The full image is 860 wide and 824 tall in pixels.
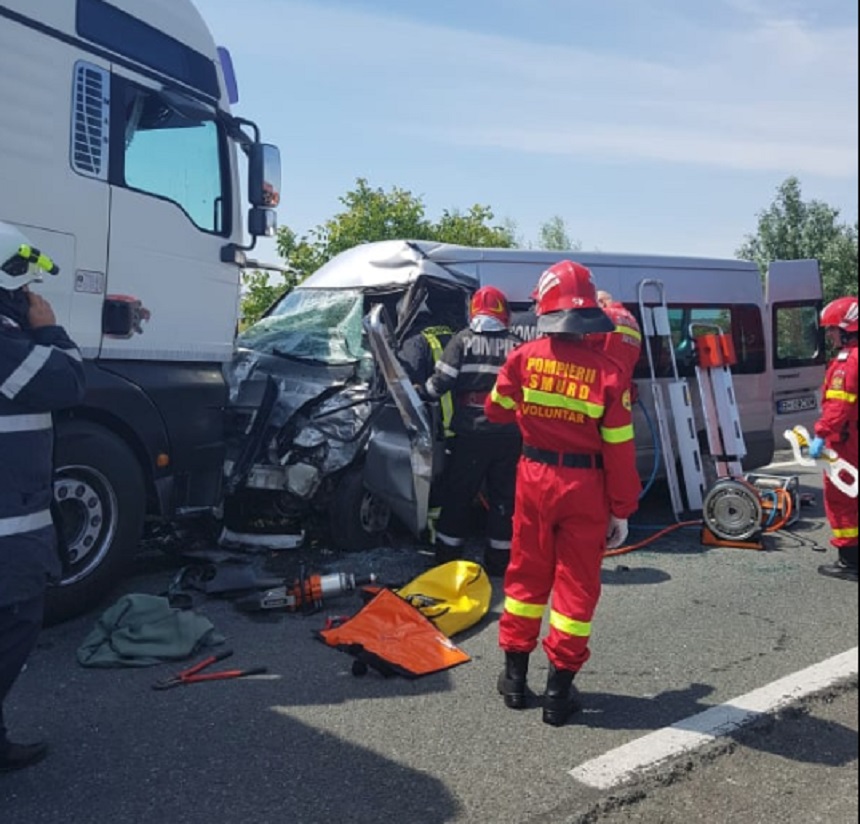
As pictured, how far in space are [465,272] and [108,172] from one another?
286 cm

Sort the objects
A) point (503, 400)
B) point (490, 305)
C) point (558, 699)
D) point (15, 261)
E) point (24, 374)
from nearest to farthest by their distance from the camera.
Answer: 1. point (24, 374)
2. point (15, 261)
3. point (558, 699)
4. point (503, 400)
5. point (490, 305)

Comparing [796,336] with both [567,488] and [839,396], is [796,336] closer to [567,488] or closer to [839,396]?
[839,396]

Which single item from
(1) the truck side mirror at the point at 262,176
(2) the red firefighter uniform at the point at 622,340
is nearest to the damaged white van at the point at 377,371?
(2) the red firefighter uniform at the point at 622,340

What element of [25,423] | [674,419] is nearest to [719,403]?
[674,419]

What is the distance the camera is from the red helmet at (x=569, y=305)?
3.54m

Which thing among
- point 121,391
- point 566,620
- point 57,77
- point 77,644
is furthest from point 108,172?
point 566,620

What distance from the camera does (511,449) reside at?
5.51 m

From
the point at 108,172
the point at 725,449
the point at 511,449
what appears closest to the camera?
the point at 108,172

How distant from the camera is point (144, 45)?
478 centimetres

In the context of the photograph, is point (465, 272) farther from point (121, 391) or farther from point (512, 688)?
point (512, 688)

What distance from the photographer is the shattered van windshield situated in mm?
6402

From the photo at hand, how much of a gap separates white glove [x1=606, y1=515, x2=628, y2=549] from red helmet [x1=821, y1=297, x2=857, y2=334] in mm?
2801

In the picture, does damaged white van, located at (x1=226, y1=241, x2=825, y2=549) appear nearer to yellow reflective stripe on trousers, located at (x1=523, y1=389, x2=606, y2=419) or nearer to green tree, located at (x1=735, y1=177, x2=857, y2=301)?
yellow reflective stripe on trousers, located at (x1=523, y1=389, x2=606, y2=419)

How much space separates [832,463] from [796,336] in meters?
4.20
